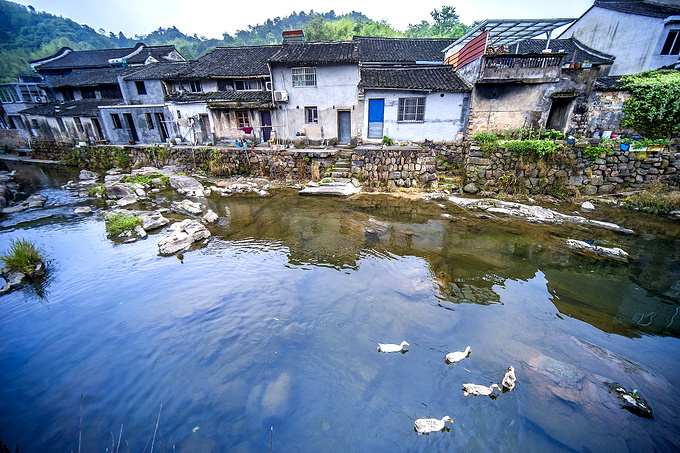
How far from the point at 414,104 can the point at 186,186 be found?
52.2 feet

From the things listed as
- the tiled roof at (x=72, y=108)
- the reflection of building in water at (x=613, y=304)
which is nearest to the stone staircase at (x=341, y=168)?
the reflection of building in water at (x=613, y=304)

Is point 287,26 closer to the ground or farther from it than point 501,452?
farther from it

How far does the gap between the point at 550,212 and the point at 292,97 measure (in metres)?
17.8

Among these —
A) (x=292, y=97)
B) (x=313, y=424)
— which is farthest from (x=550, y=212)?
(x=292, y=97)

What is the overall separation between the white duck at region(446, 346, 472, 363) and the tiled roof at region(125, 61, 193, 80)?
27.6 metres

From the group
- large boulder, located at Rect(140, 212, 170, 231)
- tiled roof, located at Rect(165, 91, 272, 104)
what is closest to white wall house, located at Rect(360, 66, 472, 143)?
tiled roof, located at Rect(165, 91, 272, 104)

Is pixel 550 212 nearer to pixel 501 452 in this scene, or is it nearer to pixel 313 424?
pixel 501 452

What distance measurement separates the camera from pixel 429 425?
176 inches

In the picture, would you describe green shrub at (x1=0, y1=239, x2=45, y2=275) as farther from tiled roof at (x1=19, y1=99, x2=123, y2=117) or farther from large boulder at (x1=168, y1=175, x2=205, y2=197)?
tiled roof at (x1=19, y1=99, x2=123, y2=117)

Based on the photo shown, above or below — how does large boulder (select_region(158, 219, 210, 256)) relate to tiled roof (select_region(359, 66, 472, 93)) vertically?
below

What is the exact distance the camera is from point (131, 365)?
566cm

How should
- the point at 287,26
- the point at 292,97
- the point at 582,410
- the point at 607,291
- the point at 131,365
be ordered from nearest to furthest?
the point at 582,410
the point at 131,365
the point at 607,291
the point at 292,97
the point at 287,26

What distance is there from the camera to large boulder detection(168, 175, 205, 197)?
16.3 m

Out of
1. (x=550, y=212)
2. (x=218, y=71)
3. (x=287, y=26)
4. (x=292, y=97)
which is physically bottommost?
(x=550, y=212)
